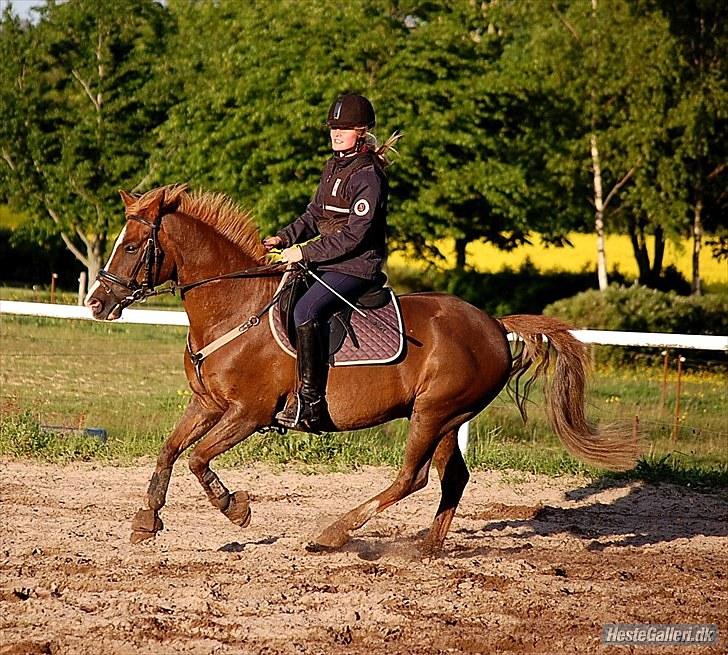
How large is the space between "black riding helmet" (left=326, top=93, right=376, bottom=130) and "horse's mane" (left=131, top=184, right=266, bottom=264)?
829 mm

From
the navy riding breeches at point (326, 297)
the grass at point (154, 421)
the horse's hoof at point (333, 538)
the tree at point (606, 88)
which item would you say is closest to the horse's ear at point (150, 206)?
the navy riding breeches at point (326, 297)

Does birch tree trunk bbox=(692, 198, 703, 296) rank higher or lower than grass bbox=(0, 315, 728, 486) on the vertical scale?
higher

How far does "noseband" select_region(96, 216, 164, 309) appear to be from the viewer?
262 inches

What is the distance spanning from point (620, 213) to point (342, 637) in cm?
3247

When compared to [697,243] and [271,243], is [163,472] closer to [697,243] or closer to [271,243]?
[271,243]

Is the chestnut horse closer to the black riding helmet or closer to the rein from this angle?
the rein

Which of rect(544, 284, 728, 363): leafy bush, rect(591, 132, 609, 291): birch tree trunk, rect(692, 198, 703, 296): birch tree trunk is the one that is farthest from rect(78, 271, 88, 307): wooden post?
rect(692, 198, 703, 296): birch tree trunk

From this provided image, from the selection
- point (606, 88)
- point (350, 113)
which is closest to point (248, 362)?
point (350, 113)

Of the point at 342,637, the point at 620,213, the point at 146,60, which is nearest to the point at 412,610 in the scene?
the point at 342,637

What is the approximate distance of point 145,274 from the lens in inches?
265

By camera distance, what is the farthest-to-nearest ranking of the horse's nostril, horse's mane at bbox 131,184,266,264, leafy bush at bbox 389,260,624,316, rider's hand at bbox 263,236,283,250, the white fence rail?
leafy bush at bbox 389,260,624,316
the white fence rail
rider's hand at bbox 263,236,283,250
horse's mane at bbox 131,184,266,264
the horse's nostril

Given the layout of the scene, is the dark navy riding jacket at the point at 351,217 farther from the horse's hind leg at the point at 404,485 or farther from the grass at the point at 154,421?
the grass at the point at 154,421

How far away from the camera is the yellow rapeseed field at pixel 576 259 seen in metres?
39.9

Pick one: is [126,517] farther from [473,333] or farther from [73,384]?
[73,384]
